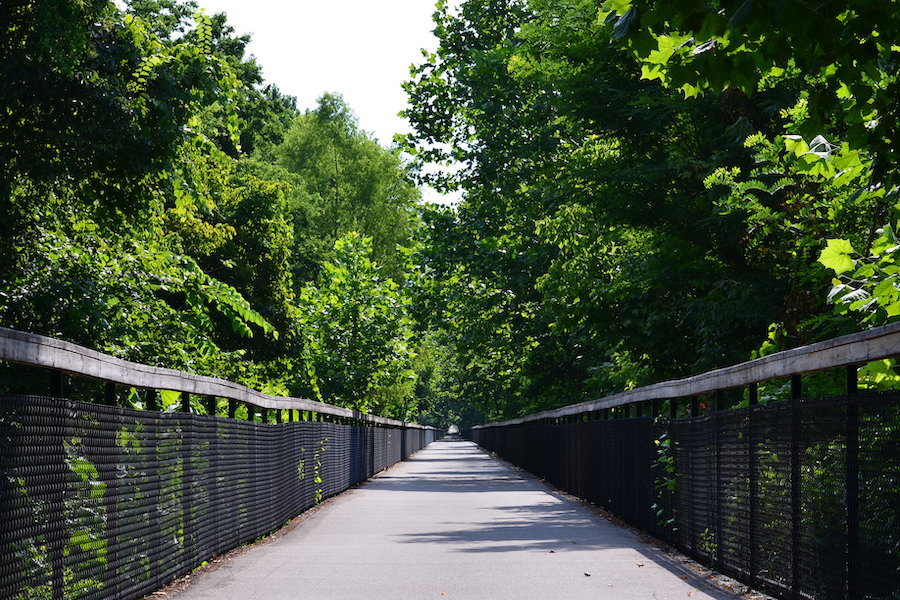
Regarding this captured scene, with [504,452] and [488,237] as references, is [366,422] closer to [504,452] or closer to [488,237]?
[488,237]

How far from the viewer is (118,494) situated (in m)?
7.71

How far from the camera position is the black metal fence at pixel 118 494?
234 inches

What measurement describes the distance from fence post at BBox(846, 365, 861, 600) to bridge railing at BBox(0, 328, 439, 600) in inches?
178

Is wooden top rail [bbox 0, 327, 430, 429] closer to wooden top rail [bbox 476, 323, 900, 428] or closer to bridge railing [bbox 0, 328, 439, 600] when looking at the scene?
bridge railing [bbox 0, 328, 439, 600]

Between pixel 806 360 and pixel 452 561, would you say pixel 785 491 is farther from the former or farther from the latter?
pixel 452 561

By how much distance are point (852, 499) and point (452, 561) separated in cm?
500

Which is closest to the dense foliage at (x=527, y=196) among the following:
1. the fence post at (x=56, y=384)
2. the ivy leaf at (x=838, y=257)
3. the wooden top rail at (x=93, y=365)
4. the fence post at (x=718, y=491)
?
the ivy leaf at (x=838, y=257)

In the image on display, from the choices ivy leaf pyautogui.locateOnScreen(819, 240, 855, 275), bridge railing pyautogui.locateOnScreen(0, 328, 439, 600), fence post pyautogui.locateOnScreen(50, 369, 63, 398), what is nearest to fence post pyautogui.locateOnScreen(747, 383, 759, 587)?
ivy leaf pyautogui.locateOnScreen(819, 240, 855, 275)

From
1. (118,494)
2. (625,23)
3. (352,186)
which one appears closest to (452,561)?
(118,494)

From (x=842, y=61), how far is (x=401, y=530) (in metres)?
9.86

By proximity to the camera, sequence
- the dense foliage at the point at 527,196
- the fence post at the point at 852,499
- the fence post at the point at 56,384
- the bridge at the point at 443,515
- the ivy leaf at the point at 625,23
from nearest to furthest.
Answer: the ivy leaf at the point at 625,23, the bridge at the point at 443,515, the fence post at the point at 56,384, the fence post at the point at 852,499, the dense foliage at the point at 527,196

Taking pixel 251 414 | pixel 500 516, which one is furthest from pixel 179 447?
pixel 500 516

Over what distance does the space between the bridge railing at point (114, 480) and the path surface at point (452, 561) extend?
1.55ft

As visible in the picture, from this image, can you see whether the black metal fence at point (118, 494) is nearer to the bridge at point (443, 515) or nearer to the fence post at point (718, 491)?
the bridge at point (443, 515)
